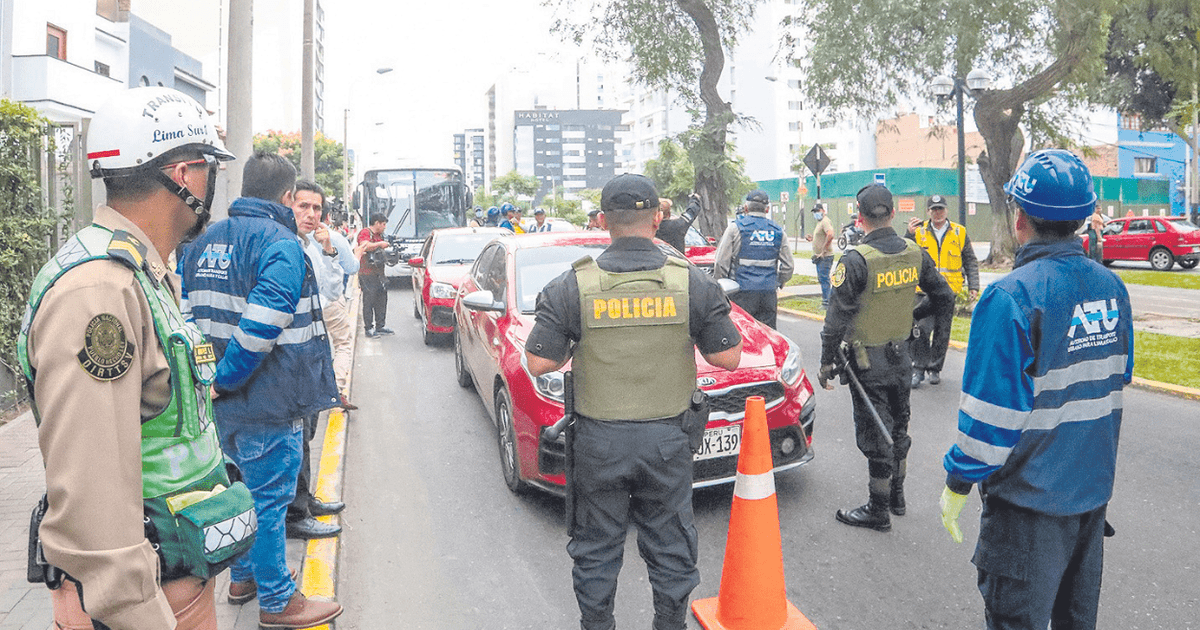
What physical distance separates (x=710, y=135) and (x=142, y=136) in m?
16.6

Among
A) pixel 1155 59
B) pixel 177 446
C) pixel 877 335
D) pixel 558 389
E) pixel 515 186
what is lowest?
pixel 558 389

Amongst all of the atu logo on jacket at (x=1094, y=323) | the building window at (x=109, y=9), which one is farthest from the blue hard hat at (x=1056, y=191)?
the building window at (x=109, y=9)

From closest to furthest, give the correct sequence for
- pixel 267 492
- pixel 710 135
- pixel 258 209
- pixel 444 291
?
pixel 267 492
pixel 258 209
pixel 444 291
pixel 710 135

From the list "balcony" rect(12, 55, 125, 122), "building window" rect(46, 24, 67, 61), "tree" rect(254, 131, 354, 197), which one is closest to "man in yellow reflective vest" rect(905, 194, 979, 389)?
"balcony" rect(12, 55, 125, 122)

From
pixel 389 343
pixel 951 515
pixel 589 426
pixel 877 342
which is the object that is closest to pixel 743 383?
pixel 877 342

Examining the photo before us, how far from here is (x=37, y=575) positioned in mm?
1927

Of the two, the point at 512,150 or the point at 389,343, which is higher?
the point at 512,150

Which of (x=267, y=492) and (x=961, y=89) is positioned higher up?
(x=961, y=89)

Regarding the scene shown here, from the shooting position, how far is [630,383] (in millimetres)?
3324

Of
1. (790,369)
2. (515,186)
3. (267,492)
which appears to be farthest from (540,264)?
(515,186)

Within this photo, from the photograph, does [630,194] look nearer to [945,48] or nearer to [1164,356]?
[1164,356]

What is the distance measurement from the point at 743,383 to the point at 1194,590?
2.34 m

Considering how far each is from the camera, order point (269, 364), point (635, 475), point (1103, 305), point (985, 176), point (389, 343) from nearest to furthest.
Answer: point (1103, 305) → point (635, 475) → point (269, 364) → point (389, 343) → point (985, 176)

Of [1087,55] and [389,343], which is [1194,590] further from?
[1087,55]
